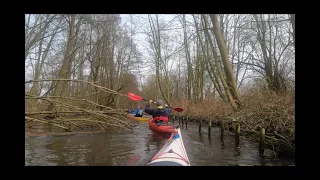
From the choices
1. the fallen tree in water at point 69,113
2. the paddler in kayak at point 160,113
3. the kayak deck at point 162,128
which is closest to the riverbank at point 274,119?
the kayak deck at point 162,128

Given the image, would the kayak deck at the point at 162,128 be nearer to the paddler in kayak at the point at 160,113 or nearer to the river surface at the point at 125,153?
the paddler in kayak at the point at 160,113

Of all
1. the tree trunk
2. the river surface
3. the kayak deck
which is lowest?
the river surface

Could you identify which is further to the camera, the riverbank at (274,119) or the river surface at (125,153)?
the riverbank at (274,119)

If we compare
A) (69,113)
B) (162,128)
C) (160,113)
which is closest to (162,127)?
(162,128)

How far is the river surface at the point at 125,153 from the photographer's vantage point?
6.16m

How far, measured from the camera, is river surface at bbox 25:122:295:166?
616 centimetres

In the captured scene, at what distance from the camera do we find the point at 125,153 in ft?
23.7

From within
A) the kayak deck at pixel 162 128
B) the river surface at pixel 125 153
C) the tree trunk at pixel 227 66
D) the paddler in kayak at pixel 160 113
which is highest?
the tree trunk at pixel 227 66

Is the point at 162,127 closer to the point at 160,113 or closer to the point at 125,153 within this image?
the point at 160,113

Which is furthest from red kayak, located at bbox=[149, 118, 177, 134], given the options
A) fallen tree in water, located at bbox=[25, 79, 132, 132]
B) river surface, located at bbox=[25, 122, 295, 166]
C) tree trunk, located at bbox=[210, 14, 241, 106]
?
tree trunk, located at bbox=[210, 14, 241, 106]

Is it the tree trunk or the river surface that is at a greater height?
the tree trunk

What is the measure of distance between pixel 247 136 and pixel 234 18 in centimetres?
1231

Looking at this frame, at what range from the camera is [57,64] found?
2016 centimetres

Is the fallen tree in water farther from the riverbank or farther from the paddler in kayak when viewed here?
the riverbank
